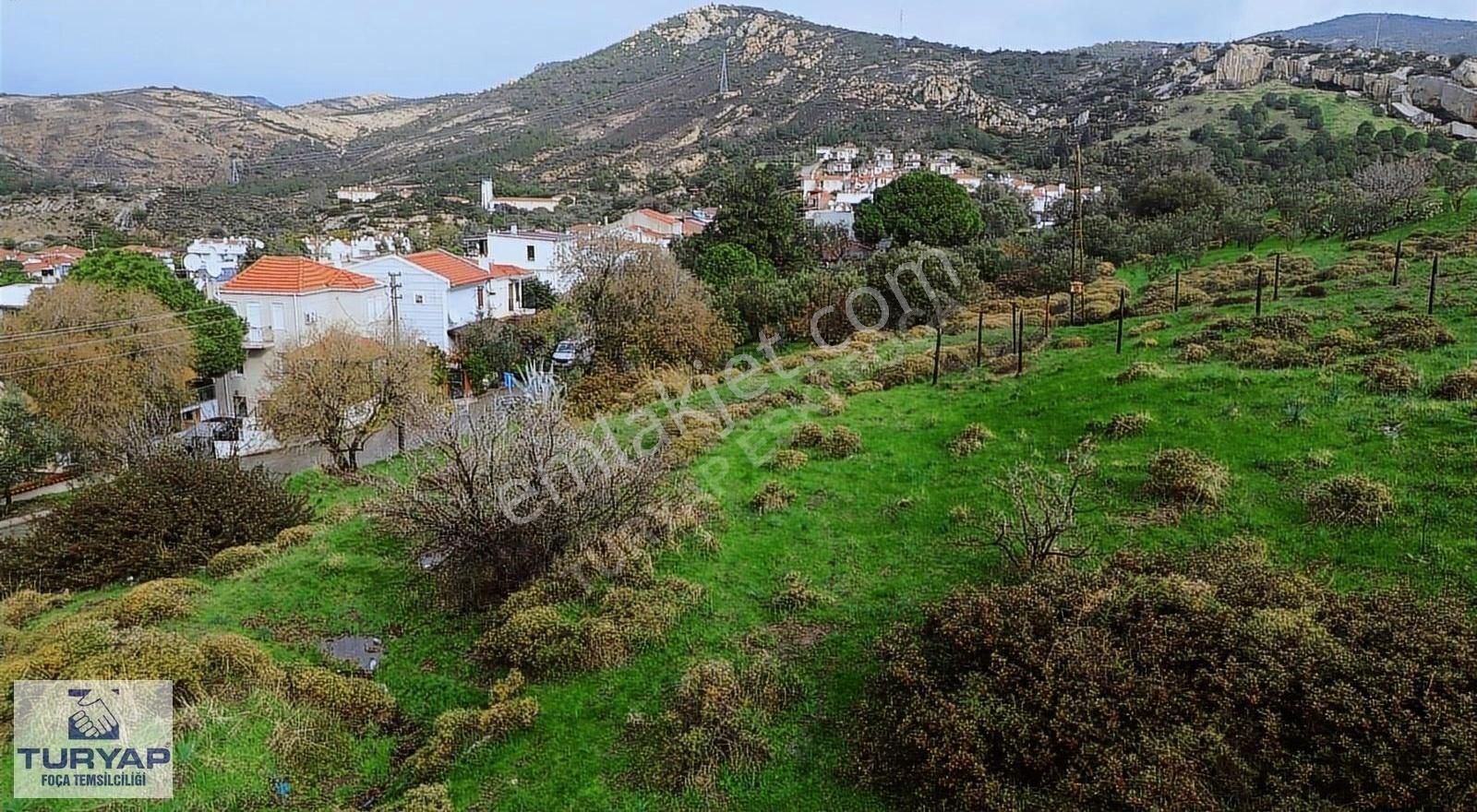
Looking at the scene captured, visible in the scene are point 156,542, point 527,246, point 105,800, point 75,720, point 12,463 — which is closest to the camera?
point 105,800

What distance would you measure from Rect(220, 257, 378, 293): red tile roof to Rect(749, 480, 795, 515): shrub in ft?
75.8

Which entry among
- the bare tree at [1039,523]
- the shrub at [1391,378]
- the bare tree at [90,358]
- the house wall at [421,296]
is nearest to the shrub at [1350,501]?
the bare tree at [1039,523]

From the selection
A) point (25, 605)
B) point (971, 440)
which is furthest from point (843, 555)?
point (25, 605)

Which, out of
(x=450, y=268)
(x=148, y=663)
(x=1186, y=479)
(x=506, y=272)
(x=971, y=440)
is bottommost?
(x=148, y=663)

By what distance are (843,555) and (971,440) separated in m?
3.77

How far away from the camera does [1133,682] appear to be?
6.11 meters

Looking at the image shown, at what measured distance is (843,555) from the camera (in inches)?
412

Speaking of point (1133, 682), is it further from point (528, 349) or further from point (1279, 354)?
point (528, 349)

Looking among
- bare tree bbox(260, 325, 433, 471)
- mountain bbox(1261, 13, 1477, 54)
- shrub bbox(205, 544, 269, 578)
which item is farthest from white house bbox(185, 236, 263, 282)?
mountain bbox(1261, 13, 1477, 54)

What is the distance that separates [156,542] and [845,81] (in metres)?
91.1

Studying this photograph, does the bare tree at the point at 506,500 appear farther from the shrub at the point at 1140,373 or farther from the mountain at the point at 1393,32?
the mountain at the point at 1393,32

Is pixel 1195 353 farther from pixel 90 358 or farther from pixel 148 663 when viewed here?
pixel 90 358

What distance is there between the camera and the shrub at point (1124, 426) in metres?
12.2

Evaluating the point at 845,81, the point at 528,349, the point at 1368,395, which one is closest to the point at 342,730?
the point at 1368,395
